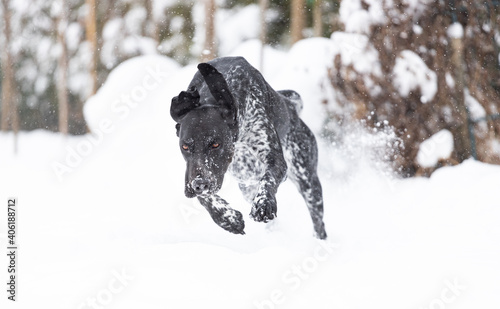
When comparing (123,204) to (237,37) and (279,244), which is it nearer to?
(279,244)

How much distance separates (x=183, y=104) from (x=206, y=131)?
0.26m

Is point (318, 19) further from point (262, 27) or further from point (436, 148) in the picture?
point (436, 148)

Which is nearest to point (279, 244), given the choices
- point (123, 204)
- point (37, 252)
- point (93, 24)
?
point (37, 252)

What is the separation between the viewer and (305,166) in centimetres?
463

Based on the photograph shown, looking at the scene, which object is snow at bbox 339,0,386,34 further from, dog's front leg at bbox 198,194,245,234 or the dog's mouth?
the dog's mouth

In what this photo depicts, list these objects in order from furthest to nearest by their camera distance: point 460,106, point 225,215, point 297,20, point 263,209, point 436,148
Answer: point 297,20, point 436,148, point 460,106, point 225,215, point 263,209

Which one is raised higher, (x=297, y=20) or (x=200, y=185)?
(x=297, y=20)

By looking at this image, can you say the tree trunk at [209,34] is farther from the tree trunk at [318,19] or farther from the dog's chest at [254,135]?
the dog's chest at [254,135]

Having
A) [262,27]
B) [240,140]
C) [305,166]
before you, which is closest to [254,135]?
[240,140]

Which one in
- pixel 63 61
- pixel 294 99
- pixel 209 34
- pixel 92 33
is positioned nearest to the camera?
pixel 294 99

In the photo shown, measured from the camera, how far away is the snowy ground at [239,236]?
2855 millimetres

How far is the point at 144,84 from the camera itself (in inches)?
413

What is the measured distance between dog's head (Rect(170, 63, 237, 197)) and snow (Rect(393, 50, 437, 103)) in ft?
13.2

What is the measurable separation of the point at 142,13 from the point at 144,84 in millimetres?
7351
